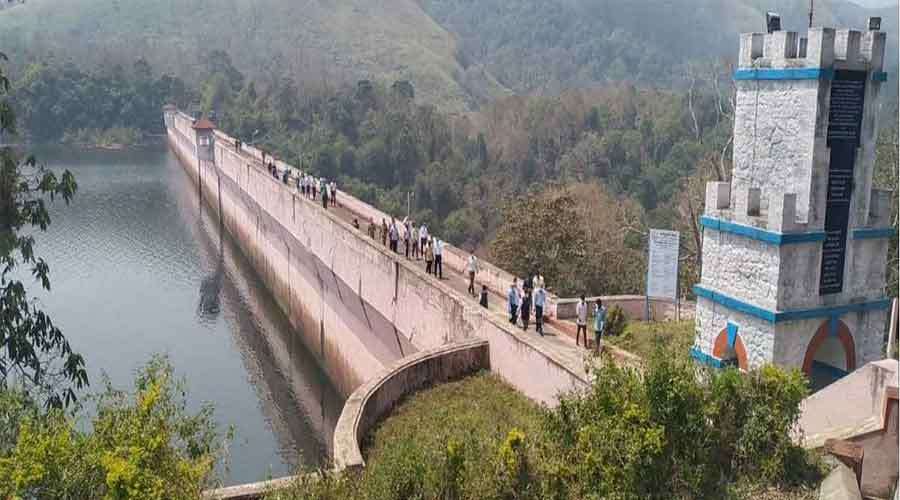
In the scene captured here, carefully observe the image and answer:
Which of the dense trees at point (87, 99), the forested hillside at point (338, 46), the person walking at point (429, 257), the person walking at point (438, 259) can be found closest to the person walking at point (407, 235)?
the person walking at point (429, 257)

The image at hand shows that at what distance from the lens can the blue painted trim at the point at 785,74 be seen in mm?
10455

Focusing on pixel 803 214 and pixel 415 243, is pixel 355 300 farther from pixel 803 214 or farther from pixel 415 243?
pixel 803 214

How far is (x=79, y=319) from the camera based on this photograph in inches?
1186

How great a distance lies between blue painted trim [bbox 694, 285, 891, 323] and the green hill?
106144 mm

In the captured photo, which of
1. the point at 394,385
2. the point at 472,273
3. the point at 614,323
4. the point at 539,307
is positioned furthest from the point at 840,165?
the point at 472,273

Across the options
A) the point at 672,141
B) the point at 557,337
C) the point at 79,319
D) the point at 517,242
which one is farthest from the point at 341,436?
the point at 672,141

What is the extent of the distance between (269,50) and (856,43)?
15496 cm

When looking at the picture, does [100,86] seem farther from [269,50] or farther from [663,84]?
[663,84]

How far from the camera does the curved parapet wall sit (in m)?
10.7

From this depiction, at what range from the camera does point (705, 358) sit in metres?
12.0

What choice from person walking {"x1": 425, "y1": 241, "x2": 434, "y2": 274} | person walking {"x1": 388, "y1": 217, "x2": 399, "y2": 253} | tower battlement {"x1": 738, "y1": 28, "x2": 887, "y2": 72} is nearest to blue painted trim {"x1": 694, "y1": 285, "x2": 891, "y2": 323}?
tower battlement {"x1": 738, "y1": 28, "x2": 887, "y2": 72}

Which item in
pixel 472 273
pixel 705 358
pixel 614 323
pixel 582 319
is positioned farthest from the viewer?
pixel 472 273

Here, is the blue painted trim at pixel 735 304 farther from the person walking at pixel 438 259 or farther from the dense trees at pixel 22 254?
the person walking at pixel 438 259

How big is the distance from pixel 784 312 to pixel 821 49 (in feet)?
10.8
